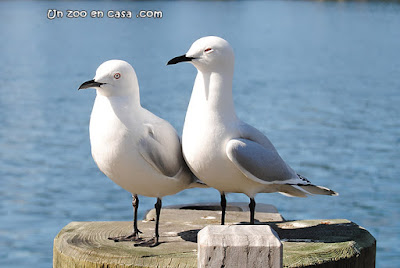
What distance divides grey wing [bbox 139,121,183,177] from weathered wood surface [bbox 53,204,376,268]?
45cm

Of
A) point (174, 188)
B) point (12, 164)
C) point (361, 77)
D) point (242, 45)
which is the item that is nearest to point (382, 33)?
point (242, 45)

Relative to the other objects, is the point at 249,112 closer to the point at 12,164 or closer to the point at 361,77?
the point at 12,164

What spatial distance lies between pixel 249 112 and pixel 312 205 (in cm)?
530

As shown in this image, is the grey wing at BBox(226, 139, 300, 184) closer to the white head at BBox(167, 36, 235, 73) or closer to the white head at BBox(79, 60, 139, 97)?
the white head at BBox(167, 36, 235, 73)

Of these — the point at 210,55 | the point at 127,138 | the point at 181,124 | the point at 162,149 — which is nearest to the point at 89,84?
the point at 127,138

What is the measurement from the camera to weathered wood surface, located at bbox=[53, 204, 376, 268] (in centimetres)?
390

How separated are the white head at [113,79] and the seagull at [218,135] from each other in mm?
278

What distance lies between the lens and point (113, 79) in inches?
170

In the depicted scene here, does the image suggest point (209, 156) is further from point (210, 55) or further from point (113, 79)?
point (113, 79)

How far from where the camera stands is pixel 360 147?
42.2 ft

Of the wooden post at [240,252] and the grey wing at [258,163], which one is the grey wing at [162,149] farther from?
the wooden post at [240,252]

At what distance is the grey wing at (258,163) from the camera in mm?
4316

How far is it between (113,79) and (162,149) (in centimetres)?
51

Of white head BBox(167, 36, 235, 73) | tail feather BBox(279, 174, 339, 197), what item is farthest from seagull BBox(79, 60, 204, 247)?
tail feather BBox(279, 174, 339, 197)
